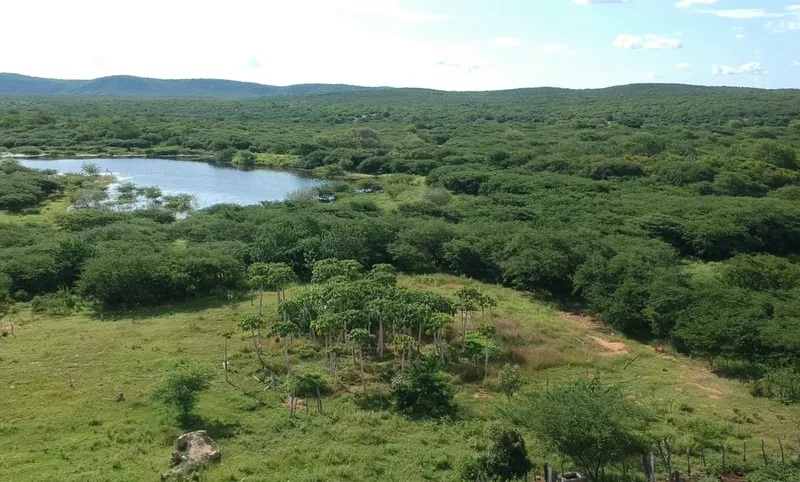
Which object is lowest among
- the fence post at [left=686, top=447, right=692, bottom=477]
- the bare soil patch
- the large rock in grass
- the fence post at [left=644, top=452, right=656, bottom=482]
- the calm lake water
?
the calm lake water

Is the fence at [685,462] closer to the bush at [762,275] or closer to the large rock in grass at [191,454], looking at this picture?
the large rock in grass at [191,454]

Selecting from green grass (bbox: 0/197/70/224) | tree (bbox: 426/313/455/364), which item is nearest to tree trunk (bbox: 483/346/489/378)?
tree (bbox: 426/313/455/364)

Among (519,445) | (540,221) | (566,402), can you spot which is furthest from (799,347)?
(540,221)

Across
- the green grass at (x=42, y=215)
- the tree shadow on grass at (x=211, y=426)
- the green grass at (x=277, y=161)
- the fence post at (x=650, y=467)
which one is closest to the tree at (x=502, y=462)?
the fence post at (x=650, y=467)

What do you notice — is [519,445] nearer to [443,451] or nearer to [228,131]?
[443,451]

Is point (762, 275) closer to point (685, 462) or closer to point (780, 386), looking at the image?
point (780, 386)

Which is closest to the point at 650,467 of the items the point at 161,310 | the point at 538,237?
the point at 538,237

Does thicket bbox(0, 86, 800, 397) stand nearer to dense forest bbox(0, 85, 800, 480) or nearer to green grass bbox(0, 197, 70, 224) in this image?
dense forest bbox(0, 85, 800, 480)
